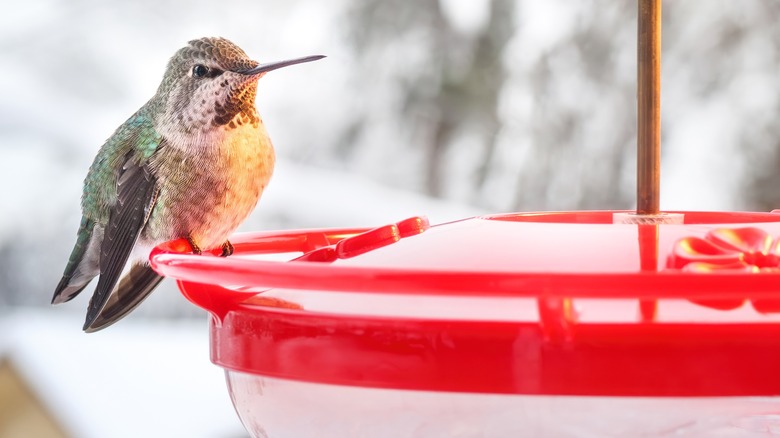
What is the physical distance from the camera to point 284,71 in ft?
10.8

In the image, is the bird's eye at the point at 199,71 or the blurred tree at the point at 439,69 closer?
the bird's eye at the point at 199,71

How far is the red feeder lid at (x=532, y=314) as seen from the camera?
701mm

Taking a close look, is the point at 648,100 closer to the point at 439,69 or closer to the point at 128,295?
the point at 128,295

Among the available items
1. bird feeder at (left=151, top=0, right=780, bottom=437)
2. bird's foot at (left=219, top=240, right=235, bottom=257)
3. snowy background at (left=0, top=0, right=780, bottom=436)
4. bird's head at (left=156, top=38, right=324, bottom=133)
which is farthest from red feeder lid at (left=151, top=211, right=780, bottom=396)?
snowy background at (left=0, top=0, right=780, bottom=436)

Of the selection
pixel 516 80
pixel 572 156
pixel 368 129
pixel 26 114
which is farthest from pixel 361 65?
pixel 26 114

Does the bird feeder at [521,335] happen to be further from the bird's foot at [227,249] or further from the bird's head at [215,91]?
the bird's head at [215,91]

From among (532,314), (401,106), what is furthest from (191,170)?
(401,106)

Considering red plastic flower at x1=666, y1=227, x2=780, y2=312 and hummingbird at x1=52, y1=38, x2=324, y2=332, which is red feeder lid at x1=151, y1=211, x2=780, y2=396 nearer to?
red plastic flower at x1=666, y1=227, x2=780, y2=312

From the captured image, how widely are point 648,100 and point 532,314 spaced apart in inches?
13.4

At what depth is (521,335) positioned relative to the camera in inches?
30.0

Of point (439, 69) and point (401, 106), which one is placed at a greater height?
point (439, 69)

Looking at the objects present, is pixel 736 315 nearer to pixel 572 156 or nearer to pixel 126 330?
pixel 572 156

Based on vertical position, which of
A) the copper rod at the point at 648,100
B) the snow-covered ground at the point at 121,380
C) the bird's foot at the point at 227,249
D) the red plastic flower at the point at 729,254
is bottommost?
the snow-covered ground at the point at 121,380

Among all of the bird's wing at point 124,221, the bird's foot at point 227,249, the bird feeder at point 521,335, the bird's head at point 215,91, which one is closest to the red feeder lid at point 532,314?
the bird feeder at point 521,335
